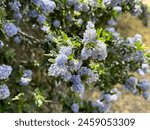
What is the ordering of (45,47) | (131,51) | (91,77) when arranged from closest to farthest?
1. (91,77)
2. (45,47)
3. (131,51)

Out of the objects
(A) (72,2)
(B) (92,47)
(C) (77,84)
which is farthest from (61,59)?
(A) (72,2)

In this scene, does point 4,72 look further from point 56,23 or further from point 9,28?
point 56,23

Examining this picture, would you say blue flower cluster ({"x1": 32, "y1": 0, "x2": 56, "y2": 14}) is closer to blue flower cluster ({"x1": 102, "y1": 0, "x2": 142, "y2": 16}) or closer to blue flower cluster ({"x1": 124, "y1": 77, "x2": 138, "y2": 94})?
blue flower cluster ({"x1": 102, "y1": 0, "x2": 142, "y2": 16})

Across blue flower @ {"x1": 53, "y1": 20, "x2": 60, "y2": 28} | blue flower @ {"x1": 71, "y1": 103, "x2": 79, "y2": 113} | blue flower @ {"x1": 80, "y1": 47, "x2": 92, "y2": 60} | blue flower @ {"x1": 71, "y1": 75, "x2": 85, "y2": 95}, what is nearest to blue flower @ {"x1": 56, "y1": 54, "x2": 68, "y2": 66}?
blue flower @ {"x1": 80, "y1": 47, "x2": 92, "y2": 60}

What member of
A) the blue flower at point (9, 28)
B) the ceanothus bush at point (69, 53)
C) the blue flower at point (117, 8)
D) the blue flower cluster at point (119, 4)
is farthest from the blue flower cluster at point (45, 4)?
the blue flower at point (117, 8)

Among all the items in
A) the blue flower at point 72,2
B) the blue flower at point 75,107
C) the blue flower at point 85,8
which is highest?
the blue flower at point 72,2

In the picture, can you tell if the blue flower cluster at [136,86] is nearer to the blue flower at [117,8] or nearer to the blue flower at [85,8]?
the blue flower at [117,8]

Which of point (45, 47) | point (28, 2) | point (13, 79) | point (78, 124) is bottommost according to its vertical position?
point (78, 124)

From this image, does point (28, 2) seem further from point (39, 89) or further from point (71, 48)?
point (39, 89)

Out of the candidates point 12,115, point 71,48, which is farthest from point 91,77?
point 12,115
